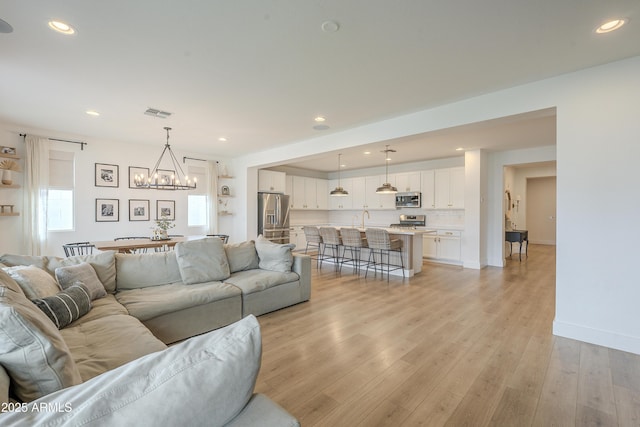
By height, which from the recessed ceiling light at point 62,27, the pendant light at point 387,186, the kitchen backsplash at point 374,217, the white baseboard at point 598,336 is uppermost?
the recessed ceiling light at point 62,27

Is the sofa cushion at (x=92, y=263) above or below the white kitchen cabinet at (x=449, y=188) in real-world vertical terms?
below

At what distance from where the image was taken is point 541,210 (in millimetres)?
10359

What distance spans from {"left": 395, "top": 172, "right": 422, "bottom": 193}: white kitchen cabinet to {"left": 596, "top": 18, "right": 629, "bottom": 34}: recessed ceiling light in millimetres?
5447

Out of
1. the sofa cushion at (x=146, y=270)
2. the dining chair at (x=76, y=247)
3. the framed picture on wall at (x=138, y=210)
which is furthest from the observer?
the framed picture on wall at (x=138, y=210)

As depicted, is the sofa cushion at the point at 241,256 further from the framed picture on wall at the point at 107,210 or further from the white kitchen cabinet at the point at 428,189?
the white kitchen cabinet at the point at 428,189

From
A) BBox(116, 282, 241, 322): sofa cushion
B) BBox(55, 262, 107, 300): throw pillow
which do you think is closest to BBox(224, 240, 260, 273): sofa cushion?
BBox(116, 282, 241, 322): sofa cushion

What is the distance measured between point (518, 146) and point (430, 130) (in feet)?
11.1

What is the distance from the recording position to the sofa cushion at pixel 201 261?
327 centimetres

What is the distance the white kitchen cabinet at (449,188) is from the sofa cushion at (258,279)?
16.1 ft

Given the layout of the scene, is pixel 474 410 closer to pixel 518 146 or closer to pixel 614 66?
pixel 614 66

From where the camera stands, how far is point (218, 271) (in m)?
3.45

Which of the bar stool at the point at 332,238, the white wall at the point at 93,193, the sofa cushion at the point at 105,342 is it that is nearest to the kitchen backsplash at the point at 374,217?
the bar stool at the point at 332,238

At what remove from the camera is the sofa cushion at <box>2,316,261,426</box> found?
2.03 ft

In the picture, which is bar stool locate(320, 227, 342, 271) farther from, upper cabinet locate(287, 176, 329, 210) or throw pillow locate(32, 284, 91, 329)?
throw pillow locate(32, 284, 91, 329)
